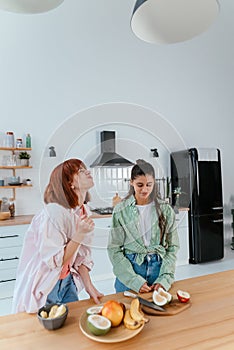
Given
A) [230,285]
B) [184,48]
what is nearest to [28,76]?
[184,48]

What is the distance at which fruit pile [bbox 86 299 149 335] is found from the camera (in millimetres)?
876

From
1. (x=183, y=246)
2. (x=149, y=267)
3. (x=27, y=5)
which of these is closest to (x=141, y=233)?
(x=149, y=267)

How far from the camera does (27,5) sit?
1.07m

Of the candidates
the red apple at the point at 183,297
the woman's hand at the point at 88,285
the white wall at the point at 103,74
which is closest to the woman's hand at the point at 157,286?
the red apple at the point at 183,297

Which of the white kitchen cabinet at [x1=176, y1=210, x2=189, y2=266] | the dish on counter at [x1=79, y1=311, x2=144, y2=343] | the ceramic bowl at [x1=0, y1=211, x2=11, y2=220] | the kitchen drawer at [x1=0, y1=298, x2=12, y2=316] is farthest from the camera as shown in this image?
the white kitchen cabinet at [x1=176, y1=210, x2=189, y2=266]

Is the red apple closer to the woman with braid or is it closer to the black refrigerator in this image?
the woman with braid

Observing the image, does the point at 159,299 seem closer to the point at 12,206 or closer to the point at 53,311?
the point at 53,311

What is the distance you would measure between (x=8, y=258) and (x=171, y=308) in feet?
7.73

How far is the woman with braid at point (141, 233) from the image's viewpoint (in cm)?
136

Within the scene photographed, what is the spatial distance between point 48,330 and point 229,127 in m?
4.89

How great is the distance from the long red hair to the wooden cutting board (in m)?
0.51

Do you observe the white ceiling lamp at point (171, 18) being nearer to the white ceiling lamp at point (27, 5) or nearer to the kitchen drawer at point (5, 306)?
the white ceiling lamp at point (27, 5)

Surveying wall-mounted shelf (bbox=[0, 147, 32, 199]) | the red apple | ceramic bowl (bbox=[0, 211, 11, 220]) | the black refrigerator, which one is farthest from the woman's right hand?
the black refrigerator

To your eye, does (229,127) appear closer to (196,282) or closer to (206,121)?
(206,121)
